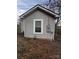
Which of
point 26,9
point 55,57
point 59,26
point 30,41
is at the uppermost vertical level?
point 26,9

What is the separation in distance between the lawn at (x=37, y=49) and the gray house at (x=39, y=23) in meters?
0.05

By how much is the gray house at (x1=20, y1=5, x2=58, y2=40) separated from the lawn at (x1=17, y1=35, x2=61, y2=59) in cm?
5

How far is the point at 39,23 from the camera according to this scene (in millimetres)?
1913

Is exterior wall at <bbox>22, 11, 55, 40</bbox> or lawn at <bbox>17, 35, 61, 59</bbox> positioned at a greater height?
exterior wall at <bbox>22, 11, 55, 40</bbox>

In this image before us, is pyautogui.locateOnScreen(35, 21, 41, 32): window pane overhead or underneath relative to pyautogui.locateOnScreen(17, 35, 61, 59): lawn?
overhead

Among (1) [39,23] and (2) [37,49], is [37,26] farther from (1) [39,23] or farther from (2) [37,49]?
(2) [37,49]

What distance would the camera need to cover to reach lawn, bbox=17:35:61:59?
1.91 meters

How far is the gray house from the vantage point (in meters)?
1.91

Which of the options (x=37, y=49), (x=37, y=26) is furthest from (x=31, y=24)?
(x=37, y=49)

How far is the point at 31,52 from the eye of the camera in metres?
1.91

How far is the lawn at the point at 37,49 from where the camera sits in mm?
1909

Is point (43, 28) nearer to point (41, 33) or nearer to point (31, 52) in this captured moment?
point (41, 33)
